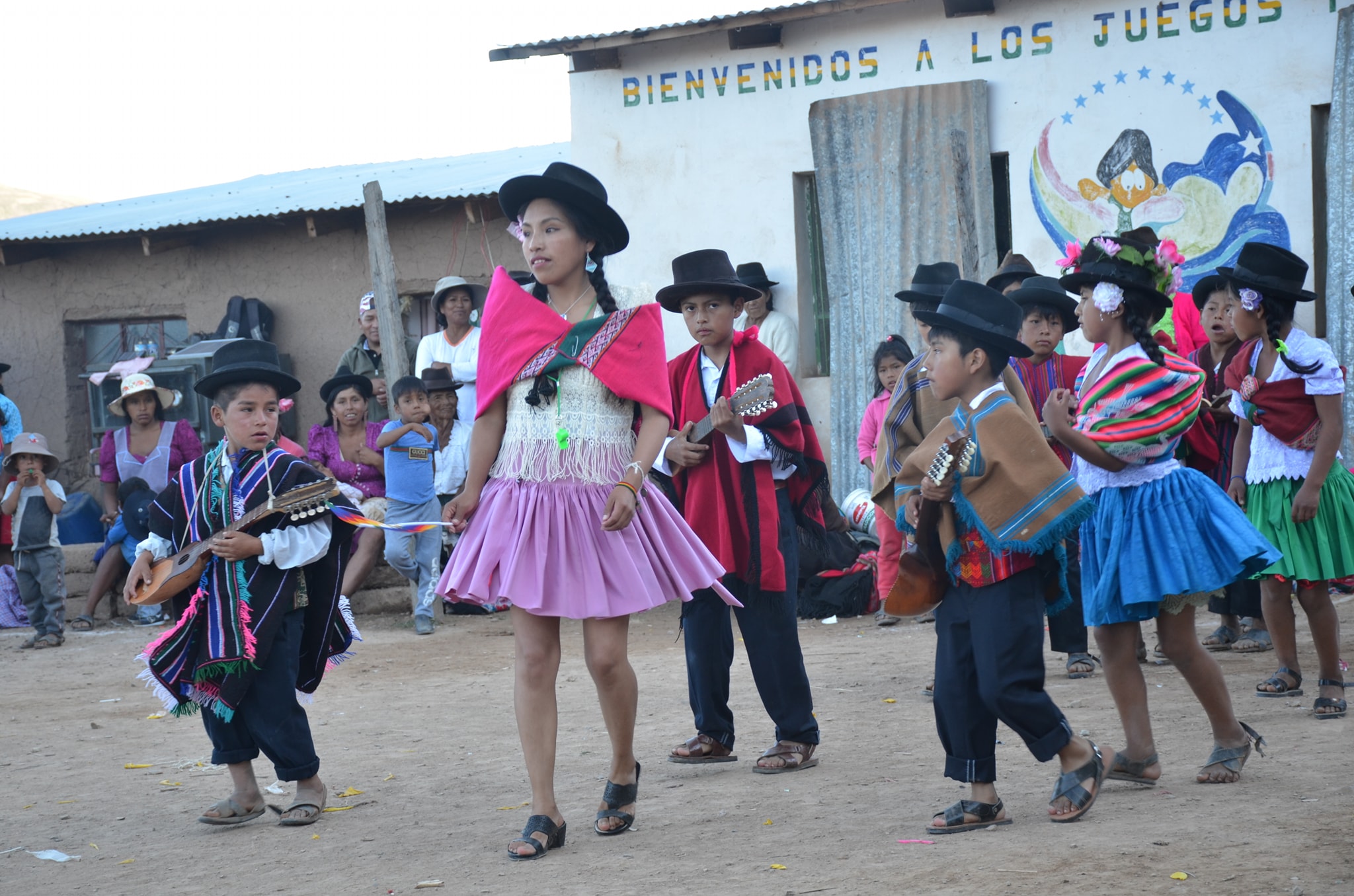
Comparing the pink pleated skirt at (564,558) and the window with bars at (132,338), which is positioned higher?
the window with bars at (132,338)

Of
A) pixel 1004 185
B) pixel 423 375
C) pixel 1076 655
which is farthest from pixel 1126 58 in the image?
pixel 423 375

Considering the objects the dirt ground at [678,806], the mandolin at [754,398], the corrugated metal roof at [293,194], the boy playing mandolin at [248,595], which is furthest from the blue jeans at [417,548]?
the mandolin at [754,398]

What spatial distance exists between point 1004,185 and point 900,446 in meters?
6.82

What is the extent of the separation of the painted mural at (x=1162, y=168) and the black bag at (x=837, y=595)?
3.06 metres

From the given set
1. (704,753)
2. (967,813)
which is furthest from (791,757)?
(967,813)

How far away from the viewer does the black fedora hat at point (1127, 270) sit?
4.68 m

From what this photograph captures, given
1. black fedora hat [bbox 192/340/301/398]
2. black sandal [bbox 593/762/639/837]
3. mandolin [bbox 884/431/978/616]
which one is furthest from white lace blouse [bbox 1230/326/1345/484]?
black fedora hat [bbox 192/340/301/398]

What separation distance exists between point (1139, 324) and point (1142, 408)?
1.08ft

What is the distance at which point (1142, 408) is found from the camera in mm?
4586

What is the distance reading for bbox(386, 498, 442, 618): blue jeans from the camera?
1034 centimetres

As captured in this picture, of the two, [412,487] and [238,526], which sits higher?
[238,526]

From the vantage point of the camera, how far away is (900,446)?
199 inches

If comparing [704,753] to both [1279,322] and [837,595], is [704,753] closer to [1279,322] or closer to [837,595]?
[1279,322]

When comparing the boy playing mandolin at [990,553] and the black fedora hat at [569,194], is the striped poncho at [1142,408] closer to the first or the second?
the boy playing mandolin at [990,553]
